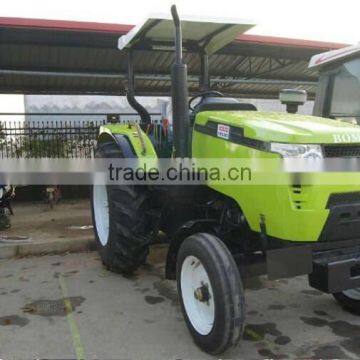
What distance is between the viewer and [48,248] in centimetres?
596

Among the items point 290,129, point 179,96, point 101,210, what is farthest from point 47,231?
point 290,129

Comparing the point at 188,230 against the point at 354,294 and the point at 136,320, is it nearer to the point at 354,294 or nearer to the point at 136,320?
the point at 136,320

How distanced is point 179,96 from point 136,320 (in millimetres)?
1797

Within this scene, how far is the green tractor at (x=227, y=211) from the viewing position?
3.00 m

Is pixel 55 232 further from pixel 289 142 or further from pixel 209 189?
pixel 289 142

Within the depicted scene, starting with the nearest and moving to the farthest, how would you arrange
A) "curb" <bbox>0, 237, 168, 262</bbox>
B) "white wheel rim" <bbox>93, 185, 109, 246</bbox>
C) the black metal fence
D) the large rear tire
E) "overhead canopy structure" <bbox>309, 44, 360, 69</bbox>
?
the large rear tire, "overhead canopy structure" <bbox>309, 44, 360, 69</bbox>, "white wheel rim" <bbox>93, 185, 109, 246</bbox>, "curb" <bbox>0, 237, 168, 262</bbox>, the black metal fence

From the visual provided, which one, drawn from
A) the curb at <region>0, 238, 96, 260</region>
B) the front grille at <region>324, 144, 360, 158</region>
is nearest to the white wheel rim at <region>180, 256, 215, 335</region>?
the front grille at <region>324, 144, 360, 158</region>

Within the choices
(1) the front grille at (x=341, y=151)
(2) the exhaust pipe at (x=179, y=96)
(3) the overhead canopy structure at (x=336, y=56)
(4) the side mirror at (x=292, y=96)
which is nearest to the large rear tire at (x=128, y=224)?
(2) the exhaust pipe at (x=179, y=96)

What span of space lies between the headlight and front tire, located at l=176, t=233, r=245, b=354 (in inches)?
29.4

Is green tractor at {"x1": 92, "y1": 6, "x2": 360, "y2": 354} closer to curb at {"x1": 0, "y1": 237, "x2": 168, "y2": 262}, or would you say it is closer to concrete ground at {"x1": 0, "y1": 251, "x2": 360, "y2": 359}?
concrete ground at {"x1": 0, "y1": 251, "x2": 360, "y2": 359}

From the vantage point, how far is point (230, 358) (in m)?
3.21

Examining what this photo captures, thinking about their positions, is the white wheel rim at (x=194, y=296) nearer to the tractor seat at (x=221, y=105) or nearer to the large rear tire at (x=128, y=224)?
the large rear tire at (x=128, y=224)

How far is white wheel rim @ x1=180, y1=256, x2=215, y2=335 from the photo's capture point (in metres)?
3.29

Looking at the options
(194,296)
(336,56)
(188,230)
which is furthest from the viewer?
(336,56)
